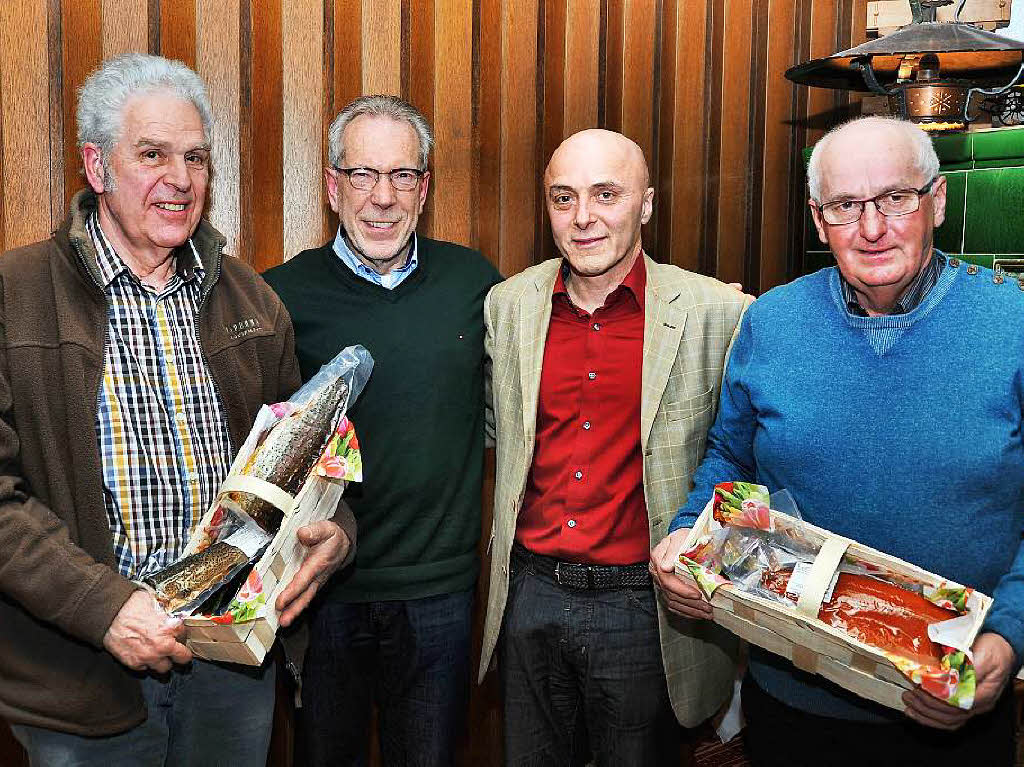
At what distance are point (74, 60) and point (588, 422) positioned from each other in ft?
5.05

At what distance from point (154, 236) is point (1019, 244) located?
7.86 ft

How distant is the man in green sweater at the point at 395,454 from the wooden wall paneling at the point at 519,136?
0.67 meters

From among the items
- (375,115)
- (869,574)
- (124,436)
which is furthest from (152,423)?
(869,574)

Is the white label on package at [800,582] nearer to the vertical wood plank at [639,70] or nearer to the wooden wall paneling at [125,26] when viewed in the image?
the wooden wall paneling at [125,26]

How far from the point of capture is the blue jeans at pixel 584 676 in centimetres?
211

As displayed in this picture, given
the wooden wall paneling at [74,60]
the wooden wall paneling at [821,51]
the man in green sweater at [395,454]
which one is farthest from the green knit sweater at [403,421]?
the wooden wall paneling at [821,51]

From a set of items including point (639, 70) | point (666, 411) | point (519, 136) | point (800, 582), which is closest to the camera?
point (800, 582)

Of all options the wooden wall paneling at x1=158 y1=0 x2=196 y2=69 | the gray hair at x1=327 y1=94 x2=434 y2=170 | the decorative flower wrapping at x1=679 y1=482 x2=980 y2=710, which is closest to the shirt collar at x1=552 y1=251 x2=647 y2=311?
the gray hair at x1=327 y1=94 x2=434 y2=170

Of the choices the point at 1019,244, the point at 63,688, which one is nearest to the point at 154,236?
the point at 63,688

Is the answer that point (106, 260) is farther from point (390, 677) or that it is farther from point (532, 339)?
point (390, 677)

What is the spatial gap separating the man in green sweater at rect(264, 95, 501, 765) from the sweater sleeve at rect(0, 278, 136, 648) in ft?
2.28

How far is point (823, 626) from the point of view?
1.41 metres

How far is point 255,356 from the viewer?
1.95m

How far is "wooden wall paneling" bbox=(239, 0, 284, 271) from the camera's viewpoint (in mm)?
2543
